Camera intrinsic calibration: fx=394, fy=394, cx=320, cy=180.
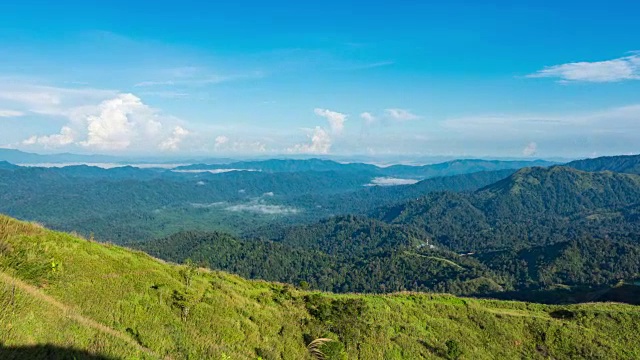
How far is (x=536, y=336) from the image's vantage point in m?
30.3

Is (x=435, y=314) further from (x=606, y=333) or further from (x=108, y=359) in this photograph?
(x=108, y=359)

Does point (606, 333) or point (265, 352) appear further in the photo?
point (606, 333)

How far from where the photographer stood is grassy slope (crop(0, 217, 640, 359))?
1126 cm

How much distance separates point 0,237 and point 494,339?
30719mm

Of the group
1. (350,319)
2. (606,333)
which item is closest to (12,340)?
(350,319)

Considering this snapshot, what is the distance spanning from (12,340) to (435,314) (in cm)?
2885

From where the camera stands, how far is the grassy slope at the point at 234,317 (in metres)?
11.3

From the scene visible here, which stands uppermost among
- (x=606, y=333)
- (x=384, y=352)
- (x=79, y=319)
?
(x=79, y=319)

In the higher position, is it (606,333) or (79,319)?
(79,319)

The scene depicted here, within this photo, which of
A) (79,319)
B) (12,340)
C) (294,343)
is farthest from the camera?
(294,343)

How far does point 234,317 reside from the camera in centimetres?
2025

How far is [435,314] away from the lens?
31391mm

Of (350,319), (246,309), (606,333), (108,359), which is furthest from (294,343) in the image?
(606,333)

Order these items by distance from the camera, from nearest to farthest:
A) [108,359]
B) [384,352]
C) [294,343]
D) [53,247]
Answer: [108,359], [53,247], [294,343], [384,352]
